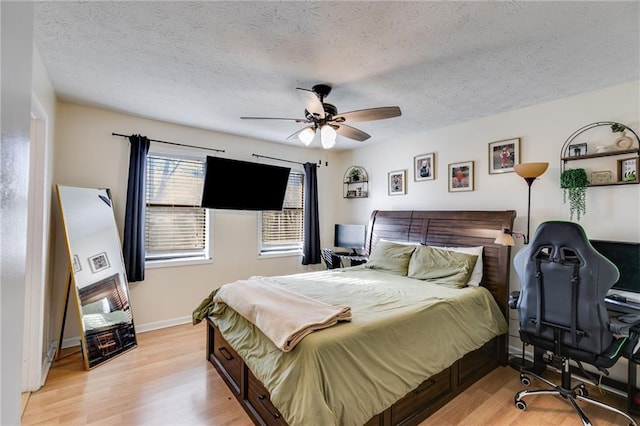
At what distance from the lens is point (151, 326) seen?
11.6 ft

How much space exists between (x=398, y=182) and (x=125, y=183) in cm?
344

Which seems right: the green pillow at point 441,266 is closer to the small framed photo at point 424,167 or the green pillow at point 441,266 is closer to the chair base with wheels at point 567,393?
the chair base with wheels at point 567,393

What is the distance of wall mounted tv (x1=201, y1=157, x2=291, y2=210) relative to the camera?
3736mm

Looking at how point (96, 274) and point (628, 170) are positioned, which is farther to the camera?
point (96, 274)

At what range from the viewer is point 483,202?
10.8 feet

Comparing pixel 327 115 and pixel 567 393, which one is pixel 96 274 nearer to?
pixel 327 115

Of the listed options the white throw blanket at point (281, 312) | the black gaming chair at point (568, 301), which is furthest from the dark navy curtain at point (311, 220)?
the black gaming chair at point (568, 301)

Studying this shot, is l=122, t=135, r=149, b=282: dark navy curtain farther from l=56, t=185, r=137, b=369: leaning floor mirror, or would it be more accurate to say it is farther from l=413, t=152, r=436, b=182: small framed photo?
l=413, t=152, r=436, b=182: small framed photo

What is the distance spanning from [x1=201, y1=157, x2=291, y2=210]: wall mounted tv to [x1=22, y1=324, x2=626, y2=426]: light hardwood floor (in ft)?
6.19

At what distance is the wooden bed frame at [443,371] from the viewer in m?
1.96

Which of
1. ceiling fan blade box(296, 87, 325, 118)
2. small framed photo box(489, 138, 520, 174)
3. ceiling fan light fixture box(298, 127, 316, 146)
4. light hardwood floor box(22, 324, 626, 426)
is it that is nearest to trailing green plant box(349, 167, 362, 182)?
small framed photo box(489, 138, 520, 174)

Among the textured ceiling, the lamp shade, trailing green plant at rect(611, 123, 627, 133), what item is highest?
the textured ceiling

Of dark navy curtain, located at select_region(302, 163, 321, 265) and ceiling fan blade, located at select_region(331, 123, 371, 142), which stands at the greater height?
ceiling fan blade, located at select_region(331, 123, 371, 142)

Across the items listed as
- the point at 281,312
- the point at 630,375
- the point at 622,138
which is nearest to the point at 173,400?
the point at 281,312
